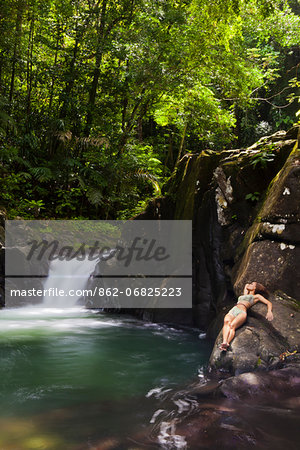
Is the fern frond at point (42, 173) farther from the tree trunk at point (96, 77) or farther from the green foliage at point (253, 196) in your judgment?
the green foliage at point (253, 196)

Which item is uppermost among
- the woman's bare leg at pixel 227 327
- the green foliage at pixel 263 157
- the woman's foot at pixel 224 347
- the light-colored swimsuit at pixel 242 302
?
the green foliage at pixel 263 157

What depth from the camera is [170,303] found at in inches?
362

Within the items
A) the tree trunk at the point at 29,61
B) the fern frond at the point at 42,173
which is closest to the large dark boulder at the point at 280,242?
the fern frond at the point at 42,173

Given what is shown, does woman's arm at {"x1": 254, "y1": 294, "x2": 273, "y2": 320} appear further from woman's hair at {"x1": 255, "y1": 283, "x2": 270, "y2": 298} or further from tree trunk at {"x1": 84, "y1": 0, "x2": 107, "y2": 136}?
tree trunk at {"x1": 84, "y1": 0, "x2": 107, "y2": 136}

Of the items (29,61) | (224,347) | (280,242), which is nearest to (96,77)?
(29,61)

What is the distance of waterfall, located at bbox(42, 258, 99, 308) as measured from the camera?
11.5 metres

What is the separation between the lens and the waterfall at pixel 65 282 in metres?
11.5

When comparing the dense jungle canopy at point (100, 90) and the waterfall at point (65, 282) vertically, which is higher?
the dense jungle canopy at point (100, 90)

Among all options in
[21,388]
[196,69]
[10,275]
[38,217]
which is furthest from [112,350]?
[196,69]

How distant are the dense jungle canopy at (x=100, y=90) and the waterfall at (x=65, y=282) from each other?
230cm

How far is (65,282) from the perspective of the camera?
1183 cm

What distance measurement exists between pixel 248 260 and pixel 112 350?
2.87 m

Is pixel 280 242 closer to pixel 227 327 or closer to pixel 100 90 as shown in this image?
pixel 227 327

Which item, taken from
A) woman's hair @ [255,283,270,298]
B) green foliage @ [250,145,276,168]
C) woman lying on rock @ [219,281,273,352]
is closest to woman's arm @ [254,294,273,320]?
woman lying on rock @ [219,281,273,352]
